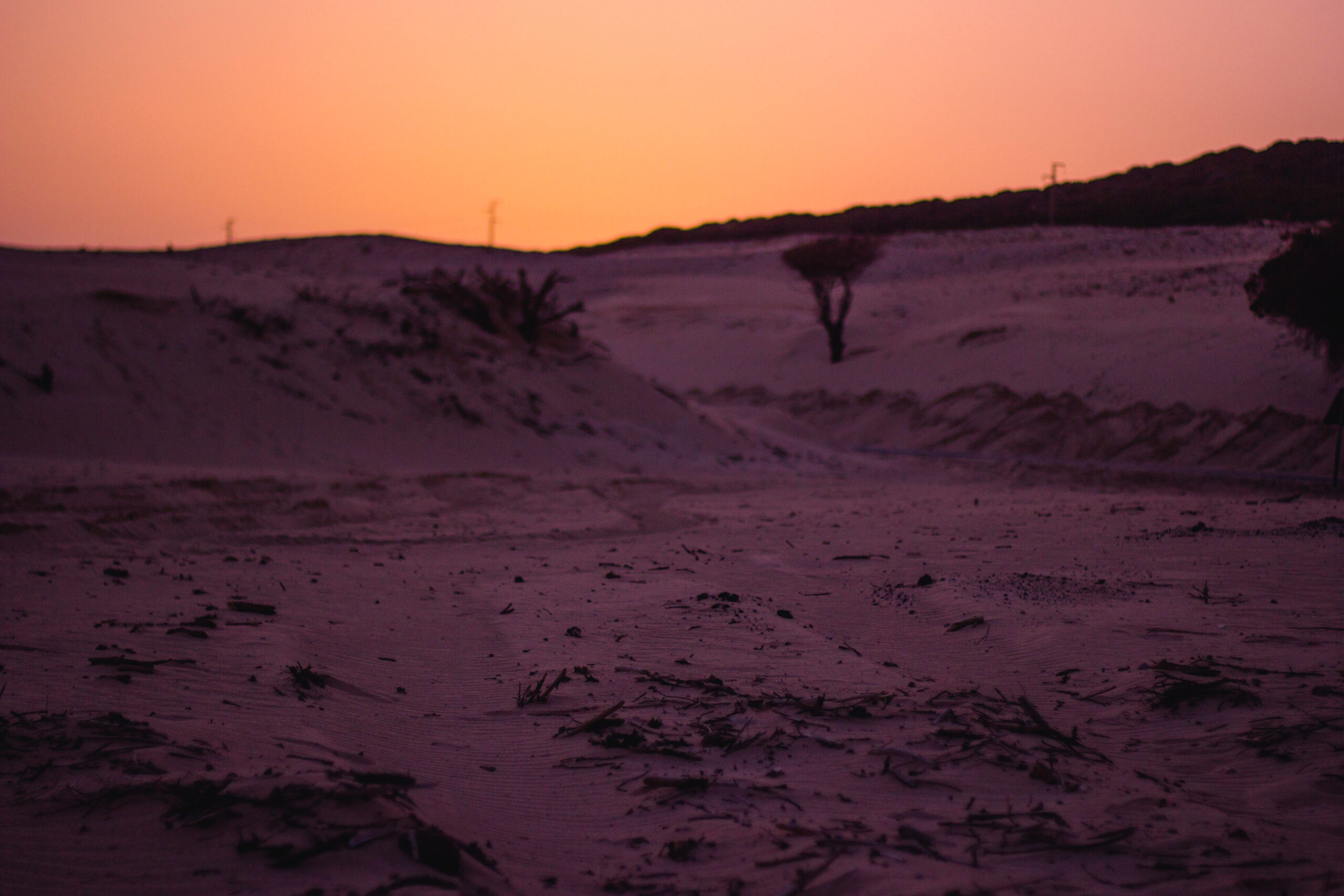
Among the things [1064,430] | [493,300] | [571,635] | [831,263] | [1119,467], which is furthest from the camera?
[831,263]

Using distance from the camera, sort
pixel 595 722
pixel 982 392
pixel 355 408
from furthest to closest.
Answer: pixel 982 392 → pixel 355 408 → pixel 595 722

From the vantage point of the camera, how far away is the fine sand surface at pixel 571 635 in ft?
9.52

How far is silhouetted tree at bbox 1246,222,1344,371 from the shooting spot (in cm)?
1667

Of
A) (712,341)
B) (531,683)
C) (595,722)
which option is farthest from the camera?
(712,341)

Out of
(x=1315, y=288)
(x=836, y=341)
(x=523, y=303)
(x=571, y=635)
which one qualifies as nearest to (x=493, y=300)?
(x=523, y=303)

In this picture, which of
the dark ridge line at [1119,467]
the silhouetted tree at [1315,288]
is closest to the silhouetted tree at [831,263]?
the dark ridge line at [1119,467]

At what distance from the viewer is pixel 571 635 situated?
5.55 m

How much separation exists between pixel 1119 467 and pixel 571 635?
14.9m

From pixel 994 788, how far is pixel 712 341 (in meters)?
33.5

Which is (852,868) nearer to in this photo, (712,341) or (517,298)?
(517,298)

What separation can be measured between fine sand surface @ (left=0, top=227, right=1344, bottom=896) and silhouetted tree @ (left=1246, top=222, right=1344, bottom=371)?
5.04 feet

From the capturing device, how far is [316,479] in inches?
446

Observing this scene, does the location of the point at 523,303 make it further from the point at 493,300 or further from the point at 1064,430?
the point at 1064,430

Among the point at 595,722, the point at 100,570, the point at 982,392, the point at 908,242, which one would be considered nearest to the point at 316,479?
the point at 100,570
